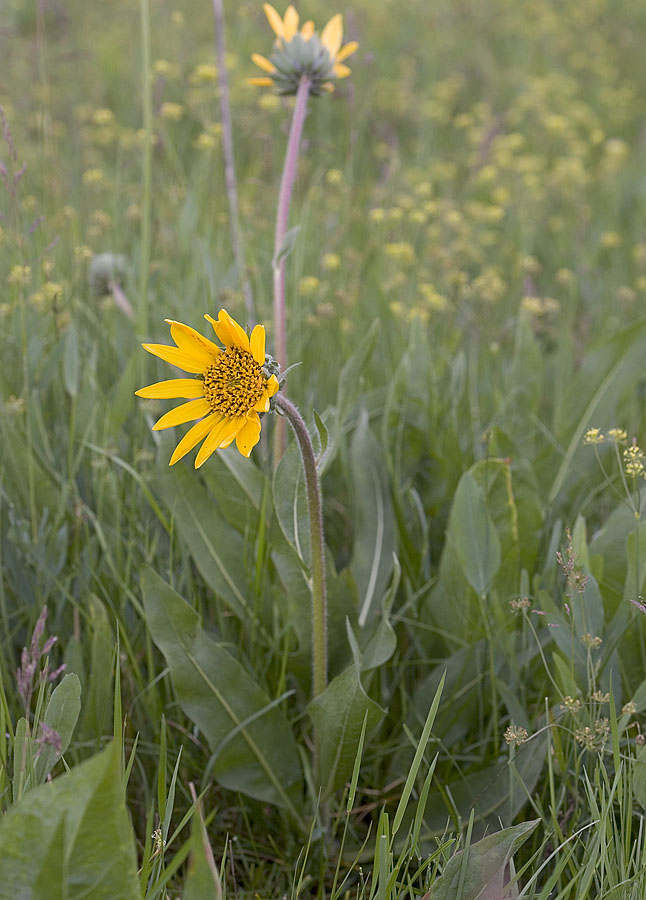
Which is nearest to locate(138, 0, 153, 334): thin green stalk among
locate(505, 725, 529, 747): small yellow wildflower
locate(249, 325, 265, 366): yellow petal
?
locate(249, 325, 265, 366): yellow petal

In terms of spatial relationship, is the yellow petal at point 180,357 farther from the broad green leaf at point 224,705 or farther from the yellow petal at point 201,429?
the broad green leaf at point 224,705

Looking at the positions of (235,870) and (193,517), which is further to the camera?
(193,517)

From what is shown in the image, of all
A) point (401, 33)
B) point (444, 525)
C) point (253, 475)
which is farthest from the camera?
point (401, 33)

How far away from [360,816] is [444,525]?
2.17 ft

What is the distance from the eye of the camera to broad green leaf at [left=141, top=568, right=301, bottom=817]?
53.8 inches

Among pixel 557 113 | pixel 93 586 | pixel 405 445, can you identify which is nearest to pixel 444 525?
pixel 405 445

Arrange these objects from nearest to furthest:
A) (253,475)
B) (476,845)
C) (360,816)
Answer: (476,845), (360,816), (253,475)

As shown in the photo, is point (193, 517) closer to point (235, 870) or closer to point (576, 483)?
point (235, 870)

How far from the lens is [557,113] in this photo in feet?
16.9

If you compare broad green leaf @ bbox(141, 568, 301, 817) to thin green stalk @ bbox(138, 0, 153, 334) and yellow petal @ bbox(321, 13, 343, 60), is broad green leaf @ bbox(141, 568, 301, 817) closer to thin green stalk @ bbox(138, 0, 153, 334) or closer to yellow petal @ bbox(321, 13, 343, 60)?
thin green stalk @ bbox(138, 0, 153, 334)

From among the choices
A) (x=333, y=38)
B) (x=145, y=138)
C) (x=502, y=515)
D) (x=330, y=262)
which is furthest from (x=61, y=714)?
(x=330, y=262)

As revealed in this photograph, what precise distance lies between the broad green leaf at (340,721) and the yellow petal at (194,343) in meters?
0.49

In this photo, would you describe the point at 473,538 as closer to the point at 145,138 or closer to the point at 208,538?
the point at 208,538

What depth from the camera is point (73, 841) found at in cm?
89
